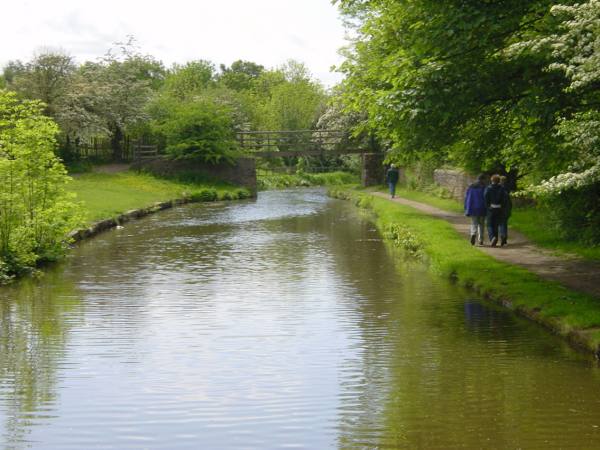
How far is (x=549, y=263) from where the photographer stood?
17797 mm

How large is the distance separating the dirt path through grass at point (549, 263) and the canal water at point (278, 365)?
1.57 m

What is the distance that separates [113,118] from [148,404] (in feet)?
146

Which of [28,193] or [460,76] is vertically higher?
[460,76]

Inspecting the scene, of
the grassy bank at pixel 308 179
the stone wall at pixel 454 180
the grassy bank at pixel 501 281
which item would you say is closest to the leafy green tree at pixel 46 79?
the grassy bank at pixel 308 179

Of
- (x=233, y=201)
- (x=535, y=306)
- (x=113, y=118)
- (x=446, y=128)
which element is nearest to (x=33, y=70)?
(x=113, y=118)

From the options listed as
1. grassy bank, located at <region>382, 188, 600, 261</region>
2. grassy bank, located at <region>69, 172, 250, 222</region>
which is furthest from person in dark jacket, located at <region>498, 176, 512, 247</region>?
Answer: grassy bank, located at <region>69, 172, 250, 222</region>

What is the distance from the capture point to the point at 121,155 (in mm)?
55625

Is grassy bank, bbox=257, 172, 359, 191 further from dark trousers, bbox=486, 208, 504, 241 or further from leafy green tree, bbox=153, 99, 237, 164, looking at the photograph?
dark trousers, bbox=486, 208, 504, 241

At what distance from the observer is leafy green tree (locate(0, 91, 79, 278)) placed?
18562mm

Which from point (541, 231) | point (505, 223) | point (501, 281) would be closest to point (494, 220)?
point (505, 223)

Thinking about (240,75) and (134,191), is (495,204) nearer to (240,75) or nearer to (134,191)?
(134,191)

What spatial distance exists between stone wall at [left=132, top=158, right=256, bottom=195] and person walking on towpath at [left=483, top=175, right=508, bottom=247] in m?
→ 31.9

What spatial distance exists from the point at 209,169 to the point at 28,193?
32.9 m

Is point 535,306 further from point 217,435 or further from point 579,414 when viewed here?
point 217,435
